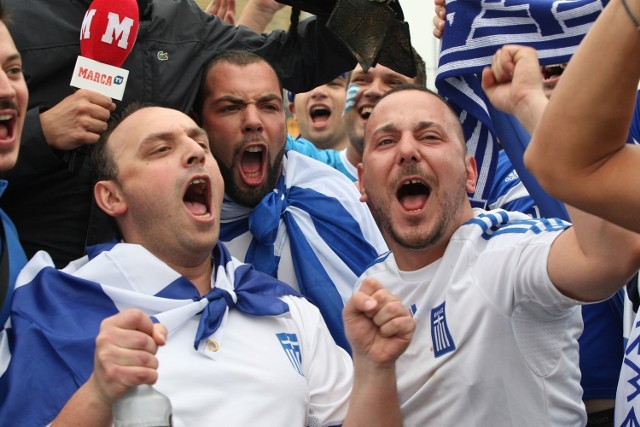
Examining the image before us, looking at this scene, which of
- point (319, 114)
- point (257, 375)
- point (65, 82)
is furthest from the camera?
point (319, 114)

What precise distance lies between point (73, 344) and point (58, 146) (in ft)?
2.96

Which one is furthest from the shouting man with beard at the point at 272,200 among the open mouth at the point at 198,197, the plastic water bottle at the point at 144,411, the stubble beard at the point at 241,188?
the plastic water bottle at the point at 144,411

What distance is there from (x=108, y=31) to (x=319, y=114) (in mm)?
3940

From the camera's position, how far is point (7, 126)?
10.0 feet

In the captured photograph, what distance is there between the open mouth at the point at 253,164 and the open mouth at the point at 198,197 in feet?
1.68

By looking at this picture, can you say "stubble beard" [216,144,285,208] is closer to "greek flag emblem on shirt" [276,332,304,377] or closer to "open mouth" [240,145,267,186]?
"open mouth" [240,145,267,186]

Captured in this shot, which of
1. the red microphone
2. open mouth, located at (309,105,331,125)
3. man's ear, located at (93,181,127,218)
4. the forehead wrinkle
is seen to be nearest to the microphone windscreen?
the red microphone

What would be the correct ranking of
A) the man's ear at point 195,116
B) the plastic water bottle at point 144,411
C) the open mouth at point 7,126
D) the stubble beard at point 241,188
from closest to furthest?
the plastic water bottle at point 144,411, the open mouth at point 7,126, the stubble beard at point 241,188, the man's ear at point 195,116

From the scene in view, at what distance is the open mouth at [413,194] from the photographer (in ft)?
9.82

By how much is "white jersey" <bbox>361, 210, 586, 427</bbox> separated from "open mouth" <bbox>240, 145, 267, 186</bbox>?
1.34 m

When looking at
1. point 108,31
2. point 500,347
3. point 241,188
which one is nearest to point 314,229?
point 241,188

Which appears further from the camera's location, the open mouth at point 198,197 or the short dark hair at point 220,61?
the short dark hair at point 220,61

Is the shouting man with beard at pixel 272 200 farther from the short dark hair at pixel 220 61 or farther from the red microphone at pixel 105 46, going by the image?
the red microphone at pixel 105 46

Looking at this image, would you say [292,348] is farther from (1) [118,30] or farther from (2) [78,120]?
(1) [118,30]
